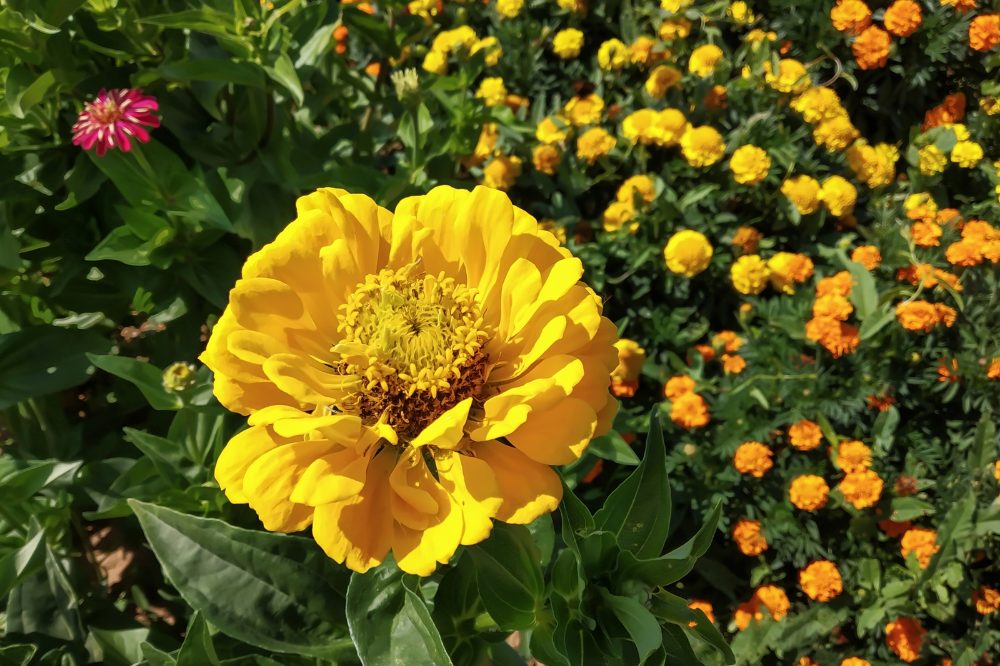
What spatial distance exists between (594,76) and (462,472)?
2.30m

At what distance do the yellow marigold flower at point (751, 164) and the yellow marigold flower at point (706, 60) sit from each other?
1.34ft

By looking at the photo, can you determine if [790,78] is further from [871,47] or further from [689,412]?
[689,412]

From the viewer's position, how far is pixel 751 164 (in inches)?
91.4

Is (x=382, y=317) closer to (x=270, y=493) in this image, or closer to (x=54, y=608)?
(x=270, y=493)

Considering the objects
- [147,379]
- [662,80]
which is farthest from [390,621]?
[662,80]

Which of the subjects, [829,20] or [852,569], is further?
[829,20]

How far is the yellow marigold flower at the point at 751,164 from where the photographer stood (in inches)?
91.3

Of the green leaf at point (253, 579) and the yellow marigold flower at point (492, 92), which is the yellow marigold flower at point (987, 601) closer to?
the green leaf at point (253, 579)

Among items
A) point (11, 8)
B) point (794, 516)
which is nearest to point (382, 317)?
point (11, 8)

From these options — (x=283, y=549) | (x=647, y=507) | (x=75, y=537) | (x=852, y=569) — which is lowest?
(x=75, y=537)

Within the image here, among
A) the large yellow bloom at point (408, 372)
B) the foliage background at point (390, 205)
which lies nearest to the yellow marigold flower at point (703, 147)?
the foliage background at point (390, 205)

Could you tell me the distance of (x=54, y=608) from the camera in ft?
5.38

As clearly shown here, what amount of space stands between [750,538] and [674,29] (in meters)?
1.83

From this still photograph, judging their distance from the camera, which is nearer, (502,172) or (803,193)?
(803,193)
